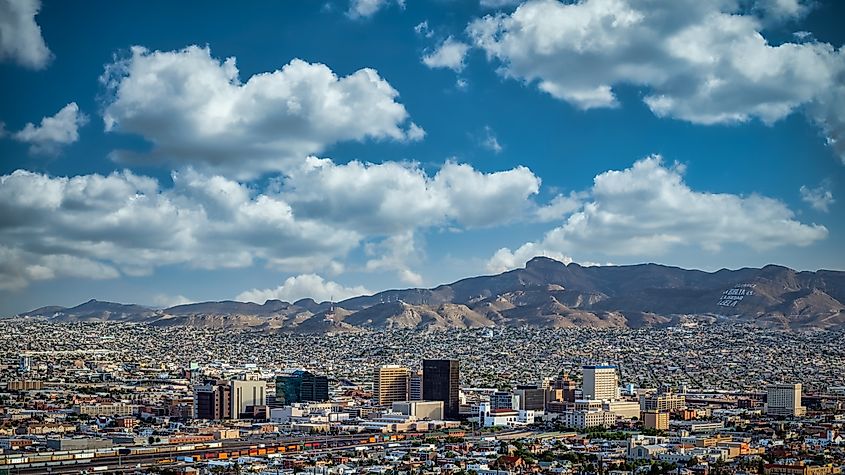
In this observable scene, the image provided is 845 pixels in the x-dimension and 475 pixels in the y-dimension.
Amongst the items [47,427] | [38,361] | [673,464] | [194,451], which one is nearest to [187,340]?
[38,361]

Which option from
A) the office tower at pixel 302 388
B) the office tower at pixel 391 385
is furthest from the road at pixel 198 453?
the office tower at pixel 302 388

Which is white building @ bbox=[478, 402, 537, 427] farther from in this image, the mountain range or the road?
the mountain range

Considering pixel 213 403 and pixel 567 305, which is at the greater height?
pixel 567 305

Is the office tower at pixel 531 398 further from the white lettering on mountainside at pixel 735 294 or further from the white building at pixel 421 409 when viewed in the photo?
the white lettering on mountainside at pixel 735 294

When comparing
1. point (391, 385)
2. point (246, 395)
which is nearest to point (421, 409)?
point (391, 385)

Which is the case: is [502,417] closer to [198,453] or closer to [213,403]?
[213,403]

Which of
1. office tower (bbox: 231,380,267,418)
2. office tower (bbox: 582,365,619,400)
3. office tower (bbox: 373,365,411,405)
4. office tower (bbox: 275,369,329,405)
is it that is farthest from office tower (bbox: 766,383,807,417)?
office tower (bbox: 231,380,267,418)
